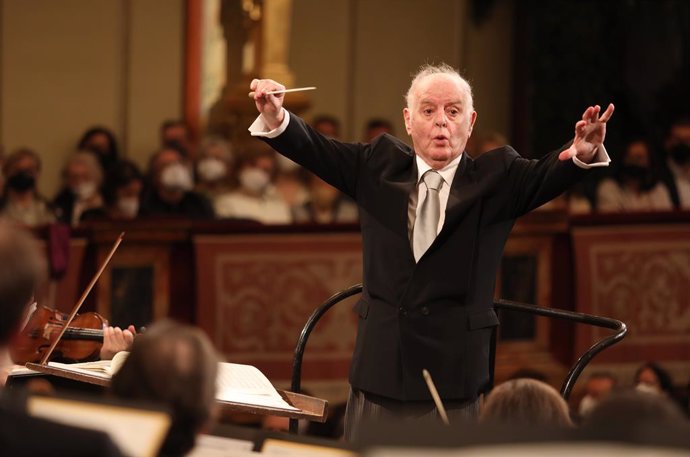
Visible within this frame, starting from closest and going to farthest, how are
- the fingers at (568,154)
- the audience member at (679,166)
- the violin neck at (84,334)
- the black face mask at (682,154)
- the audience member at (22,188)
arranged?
the fingers at (568,154)
the violin neck at (84,334)
the audience member at (22,188)
the audience member at (679,166)
the black face mask at (682,154)

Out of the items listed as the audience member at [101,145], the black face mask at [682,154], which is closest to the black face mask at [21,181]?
the audience member at [101,145]

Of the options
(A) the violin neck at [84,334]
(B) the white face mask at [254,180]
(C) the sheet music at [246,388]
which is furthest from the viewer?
(B) the white face mask at [254,180]

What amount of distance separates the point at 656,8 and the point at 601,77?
0.75 metres

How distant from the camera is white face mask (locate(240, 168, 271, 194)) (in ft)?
29.2

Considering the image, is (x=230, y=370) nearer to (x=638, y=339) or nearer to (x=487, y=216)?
(x=487, y=216)

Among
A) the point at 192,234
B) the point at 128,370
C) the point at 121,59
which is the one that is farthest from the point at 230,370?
the point at 121,59

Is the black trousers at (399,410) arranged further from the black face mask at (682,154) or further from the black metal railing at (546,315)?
the black face mask at (682,154)

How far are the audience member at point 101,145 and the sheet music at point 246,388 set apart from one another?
5714mm

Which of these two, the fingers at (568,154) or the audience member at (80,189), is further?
the audience member at (80,189)

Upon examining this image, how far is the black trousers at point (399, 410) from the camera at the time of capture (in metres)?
3.71

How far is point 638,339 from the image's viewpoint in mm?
8641

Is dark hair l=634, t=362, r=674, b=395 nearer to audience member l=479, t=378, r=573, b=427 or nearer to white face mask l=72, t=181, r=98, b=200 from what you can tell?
white face mask l=72, t=181, r=98, b=200

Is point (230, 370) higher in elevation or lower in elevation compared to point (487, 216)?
Result: lower

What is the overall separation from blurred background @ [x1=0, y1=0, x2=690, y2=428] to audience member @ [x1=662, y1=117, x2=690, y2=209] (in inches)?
0.7
